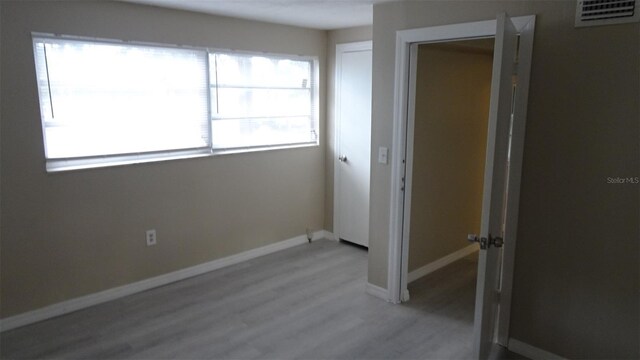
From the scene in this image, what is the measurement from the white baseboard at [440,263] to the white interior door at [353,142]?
76 centimetres

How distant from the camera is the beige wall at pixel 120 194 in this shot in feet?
9.18

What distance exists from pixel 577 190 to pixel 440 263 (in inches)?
72.3

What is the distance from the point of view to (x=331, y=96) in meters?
4.56

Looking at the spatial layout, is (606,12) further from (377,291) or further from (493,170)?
(377,291)

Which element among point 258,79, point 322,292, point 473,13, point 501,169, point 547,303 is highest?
point 473,13

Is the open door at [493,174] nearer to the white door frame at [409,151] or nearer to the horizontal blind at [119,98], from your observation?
the white door frame at [409,151]

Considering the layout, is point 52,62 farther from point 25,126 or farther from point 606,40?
point 606,40

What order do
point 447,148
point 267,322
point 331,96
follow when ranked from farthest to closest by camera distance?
point 331,96, point 447,148, point 267,322

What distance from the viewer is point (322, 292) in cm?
349

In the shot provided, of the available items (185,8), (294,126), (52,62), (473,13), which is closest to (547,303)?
(473,13)

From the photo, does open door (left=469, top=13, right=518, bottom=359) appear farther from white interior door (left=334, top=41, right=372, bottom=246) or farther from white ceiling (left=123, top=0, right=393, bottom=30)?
white interior door (left=334, top=41, right=372, bottom=246)

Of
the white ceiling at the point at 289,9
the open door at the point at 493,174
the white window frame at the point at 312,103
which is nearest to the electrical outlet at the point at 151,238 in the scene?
the white window frame at the point at 312,103

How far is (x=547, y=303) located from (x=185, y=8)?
3207 millimetres

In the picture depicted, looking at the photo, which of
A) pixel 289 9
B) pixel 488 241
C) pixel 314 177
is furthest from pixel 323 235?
pixel 488 241
